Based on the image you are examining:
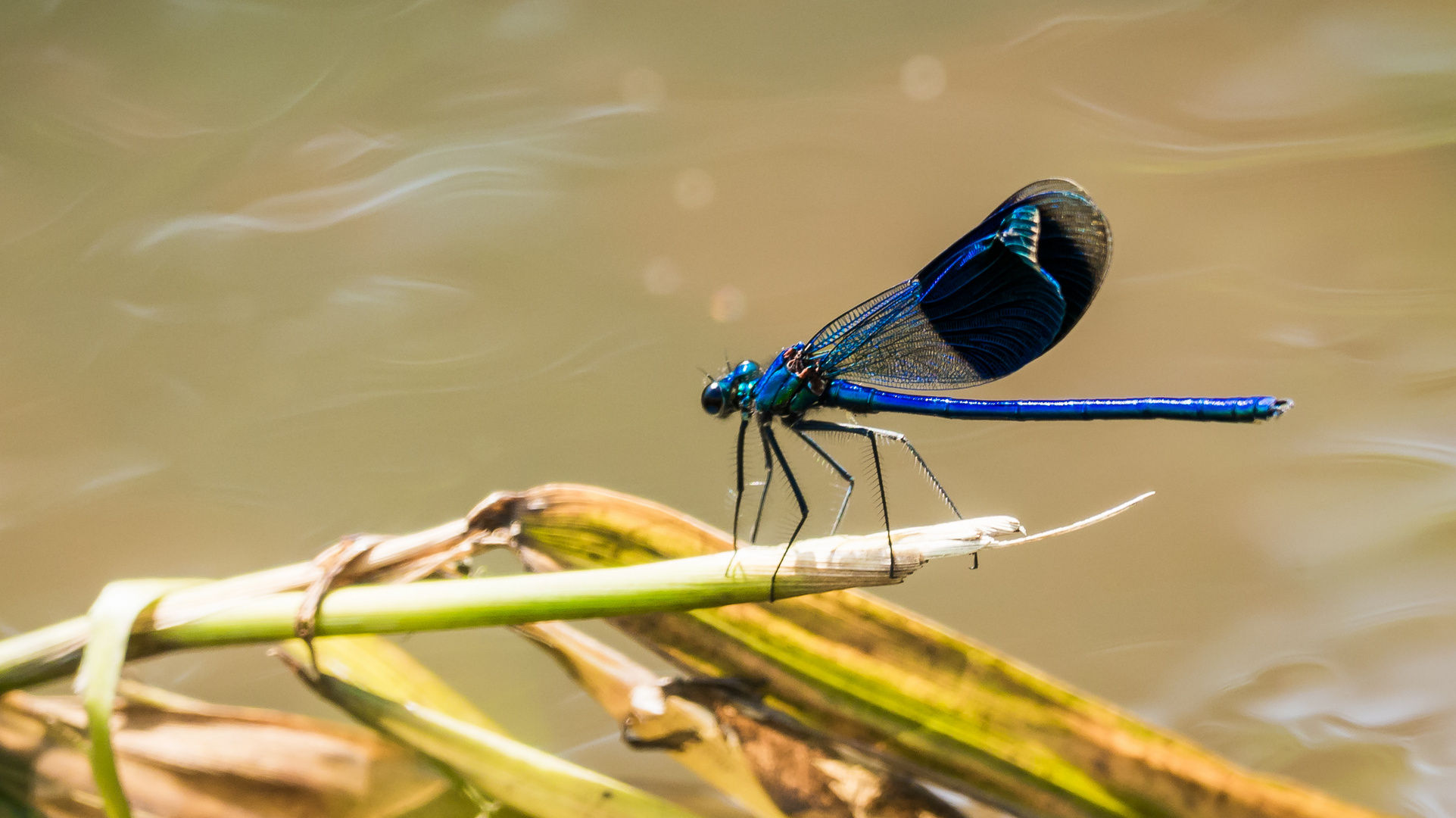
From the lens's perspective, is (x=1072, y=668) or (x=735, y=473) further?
(x=1072, y=668)

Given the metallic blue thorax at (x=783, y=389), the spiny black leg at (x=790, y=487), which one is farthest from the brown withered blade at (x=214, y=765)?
the metallic blue thorax at (x=783, y=389)

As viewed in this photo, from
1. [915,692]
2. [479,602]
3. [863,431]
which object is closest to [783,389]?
[863,431]

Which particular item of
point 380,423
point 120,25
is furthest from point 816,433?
point 120,25

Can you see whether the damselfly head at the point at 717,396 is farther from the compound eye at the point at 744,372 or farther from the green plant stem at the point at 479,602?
the green plant stem at the point at 479,602

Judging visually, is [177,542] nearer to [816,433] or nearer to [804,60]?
[816,433]

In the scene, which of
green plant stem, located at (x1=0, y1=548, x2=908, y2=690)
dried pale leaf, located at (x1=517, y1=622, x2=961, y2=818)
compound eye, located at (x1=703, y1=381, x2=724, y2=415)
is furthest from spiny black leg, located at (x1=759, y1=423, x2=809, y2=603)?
dried pale leaf, located at (x1=517, y1=622, x2=961, y2=818)

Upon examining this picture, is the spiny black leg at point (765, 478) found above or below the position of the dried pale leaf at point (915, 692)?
above

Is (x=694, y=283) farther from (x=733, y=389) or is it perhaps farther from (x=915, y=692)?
(x=915, y=692)
